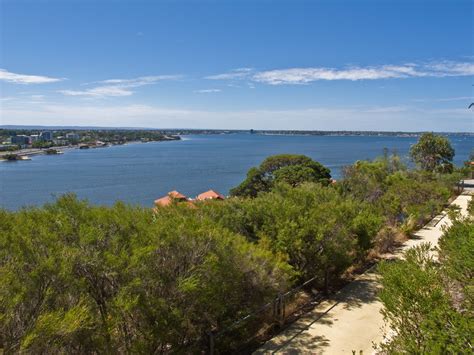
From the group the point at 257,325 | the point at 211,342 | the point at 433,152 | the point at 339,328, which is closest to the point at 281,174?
the point at 433,152

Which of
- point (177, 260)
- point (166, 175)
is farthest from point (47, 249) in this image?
point (166, 175)

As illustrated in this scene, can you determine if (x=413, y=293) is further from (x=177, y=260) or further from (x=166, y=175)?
(x=166, y=175)

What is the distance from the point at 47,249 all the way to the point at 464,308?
24.8ft

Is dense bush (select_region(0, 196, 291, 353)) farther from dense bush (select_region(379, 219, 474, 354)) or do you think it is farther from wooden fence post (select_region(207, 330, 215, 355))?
dense bush (select_region(379, 219, 474, 354))

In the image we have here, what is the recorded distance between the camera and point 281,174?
41.2 m

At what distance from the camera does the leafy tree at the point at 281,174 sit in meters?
40.7

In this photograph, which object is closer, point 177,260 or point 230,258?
point 177,260

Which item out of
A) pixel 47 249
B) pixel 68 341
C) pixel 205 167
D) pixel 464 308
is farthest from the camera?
pixel 205 167

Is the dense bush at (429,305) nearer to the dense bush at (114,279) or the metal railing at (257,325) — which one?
the dense bush at (114,279)

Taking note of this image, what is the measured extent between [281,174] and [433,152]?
24026 mm

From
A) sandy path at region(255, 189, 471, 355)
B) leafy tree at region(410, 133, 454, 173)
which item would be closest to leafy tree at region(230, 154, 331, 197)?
leafy tree at region(410, 133, 454, 173)

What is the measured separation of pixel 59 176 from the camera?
78.5 meters

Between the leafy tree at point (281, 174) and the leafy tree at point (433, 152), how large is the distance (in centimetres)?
1639

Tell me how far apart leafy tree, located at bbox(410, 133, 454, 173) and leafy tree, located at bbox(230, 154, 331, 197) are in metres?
16.4
